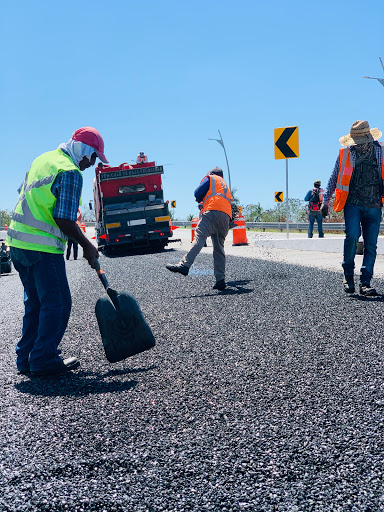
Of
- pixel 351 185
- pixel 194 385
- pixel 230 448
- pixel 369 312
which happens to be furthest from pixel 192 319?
pixel 230 448

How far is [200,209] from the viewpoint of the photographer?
828 centimetres

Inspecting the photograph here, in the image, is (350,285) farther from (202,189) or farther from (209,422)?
(209,422)

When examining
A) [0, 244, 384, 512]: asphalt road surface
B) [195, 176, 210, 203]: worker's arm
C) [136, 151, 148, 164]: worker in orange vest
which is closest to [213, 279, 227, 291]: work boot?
[195, 176, 210, 203]: worker's arm

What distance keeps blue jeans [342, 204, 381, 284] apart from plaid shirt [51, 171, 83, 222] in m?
3.91

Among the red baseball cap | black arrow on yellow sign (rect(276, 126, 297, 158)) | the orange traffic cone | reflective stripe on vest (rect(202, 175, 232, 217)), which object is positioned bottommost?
the orange traffic cone

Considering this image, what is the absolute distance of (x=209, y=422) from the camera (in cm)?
274

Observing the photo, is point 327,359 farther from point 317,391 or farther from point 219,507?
point 219,507

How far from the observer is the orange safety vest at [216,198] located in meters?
7.71

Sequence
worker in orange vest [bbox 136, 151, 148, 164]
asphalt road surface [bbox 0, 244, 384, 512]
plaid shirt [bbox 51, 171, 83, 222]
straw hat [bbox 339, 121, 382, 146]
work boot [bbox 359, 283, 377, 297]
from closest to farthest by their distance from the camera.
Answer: asphalt road surface [bbox 0, 244, 384, 512], plaid shirt [bbox 51, 171, 83, 222], work boot [bbox 359, 283, 377, 297], straw hat [bbox 339, 121, 382, 146], worker in orange vest [bbox 136, 151, 148, 164]

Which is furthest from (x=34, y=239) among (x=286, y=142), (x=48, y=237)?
(x=286, y=142)

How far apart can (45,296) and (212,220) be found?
14.2ft

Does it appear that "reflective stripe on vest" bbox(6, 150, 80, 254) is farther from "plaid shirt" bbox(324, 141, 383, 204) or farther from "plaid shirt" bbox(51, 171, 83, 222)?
"plaid shirt" bbox(324, 141, 383, 204)

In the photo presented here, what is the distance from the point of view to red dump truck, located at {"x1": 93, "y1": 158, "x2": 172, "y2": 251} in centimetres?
1761

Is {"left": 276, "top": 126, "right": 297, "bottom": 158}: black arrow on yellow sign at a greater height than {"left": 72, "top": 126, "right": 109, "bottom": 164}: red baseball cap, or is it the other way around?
{"left": 276, "top": 126, "right": 297, "bottom": 158}: black arrow on yellow sign
